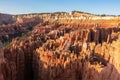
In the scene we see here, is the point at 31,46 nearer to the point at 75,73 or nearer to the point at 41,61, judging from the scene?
the point at 41,61

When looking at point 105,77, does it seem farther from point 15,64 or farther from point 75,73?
point 15,64

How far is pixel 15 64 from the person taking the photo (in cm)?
3066

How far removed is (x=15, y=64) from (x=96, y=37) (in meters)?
26.9

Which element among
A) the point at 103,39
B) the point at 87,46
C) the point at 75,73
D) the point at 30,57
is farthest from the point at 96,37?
the point at 75,73

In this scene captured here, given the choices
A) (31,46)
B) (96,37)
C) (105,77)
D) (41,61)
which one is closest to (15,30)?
(96,37)

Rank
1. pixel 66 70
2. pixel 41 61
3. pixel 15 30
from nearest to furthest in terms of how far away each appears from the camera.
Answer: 1. pixel 66 70
2. pixel 41 61
3. pixel 15 30

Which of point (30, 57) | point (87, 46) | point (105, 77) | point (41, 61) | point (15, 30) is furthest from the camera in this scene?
point (15, 30)

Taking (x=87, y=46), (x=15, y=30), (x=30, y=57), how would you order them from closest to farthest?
(x=30, y=57) → (x=87, y=46) → (x=15, y=30)

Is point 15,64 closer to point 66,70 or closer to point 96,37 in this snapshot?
point 66,70

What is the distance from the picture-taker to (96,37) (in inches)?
2170

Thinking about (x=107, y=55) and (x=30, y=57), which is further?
(x=30, y=57)

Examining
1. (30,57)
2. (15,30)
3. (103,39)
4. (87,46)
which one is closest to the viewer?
(30,57)

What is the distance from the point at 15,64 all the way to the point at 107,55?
9.61 meters

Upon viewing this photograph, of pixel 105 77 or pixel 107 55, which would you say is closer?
pixel 105 77
